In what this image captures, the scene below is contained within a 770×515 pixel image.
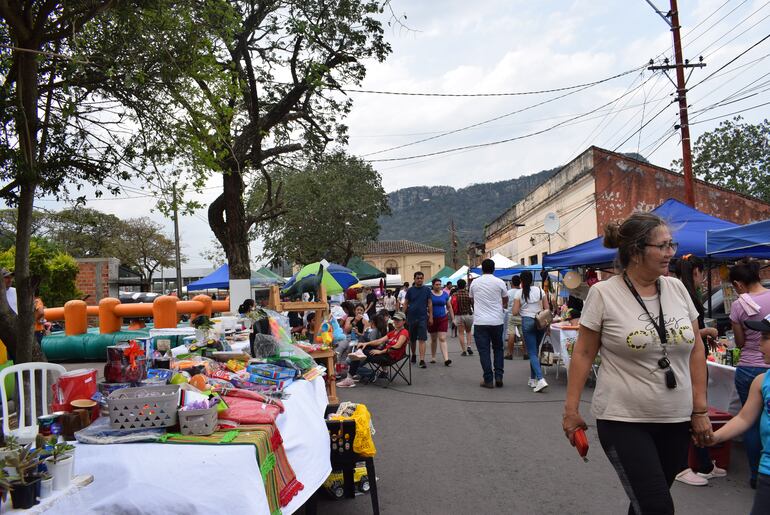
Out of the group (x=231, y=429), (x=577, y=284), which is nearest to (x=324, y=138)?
(x=577, y=284)

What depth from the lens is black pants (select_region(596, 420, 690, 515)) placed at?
254 cm

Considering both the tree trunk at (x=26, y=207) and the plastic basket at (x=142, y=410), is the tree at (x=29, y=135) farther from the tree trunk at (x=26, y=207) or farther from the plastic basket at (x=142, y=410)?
the plastic basket at (x=142, y=410)

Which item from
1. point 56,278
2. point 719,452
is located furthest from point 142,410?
point 56,278

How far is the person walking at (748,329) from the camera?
14.9 feet

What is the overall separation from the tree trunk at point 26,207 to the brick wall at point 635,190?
866 inches

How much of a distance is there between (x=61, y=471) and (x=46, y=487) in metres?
0.10

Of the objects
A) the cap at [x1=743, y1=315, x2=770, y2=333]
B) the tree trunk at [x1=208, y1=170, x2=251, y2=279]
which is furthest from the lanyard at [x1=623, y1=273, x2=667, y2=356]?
the tree trunk at [x1=208, y1=170, x2=251, y2=279]

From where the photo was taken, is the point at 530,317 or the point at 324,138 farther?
the point at 324,138

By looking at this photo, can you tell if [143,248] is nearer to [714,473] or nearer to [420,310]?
[420,310]

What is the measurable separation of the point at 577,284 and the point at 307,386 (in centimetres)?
946

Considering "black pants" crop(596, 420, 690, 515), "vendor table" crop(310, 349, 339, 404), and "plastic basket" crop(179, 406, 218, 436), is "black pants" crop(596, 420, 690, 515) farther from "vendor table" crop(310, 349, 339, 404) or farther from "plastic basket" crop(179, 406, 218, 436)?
"vendor table" crop(310, 349, 339, 404)

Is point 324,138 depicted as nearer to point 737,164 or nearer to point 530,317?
point 530,317

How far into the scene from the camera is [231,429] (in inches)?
122

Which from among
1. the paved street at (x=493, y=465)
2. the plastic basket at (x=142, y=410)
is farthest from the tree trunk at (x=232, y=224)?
the plastic basket at (x=142, y=410)
